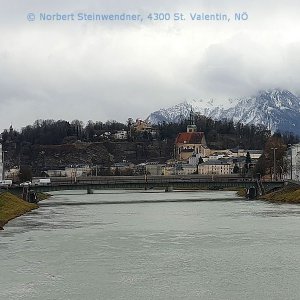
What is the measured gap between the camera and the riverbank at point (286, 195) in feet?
246

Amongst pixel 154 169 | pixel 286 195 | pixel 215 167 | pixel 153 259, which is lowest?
pixel 153 259

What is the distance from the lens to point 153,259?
31188 mm

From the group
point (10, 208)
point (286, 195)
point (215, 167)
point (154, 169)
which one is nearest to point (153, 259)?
point (10, 208)

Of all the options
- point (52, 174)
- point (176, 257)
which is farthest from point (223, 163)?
point (176, 257)

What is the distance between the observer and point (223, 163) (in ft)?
583

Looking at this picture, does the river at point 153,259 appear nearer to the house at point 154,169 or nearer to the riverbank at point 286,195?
the riverbank at point 286,195

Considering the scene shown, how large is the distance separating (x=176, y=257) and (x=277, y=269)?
17.8 feet

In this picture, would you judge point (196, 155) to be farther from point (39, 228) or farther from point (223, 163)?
point (39, 228)

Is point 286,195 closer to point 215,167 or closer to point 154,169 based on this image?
point 215,167

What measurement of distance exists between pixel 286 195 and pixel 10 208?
32415mm

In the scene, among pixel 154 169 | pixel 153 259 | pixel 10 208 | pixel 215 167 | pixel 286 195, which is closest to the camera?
pixel 153 259

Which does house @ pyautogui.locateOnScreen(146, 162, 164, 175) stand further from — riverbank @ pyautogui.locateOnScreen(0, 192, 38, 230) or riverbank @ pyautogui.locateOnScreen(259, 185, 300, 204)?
riverbank @ pyautogui.locateOnScreen(0, 192, 38, 230)

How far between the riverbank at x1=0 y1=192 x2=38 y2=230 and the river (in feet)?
11.5

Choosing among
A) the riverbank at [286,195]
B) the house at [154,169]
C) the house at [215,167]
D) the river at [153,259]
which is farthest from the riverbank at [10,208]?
the house at [154,169]
